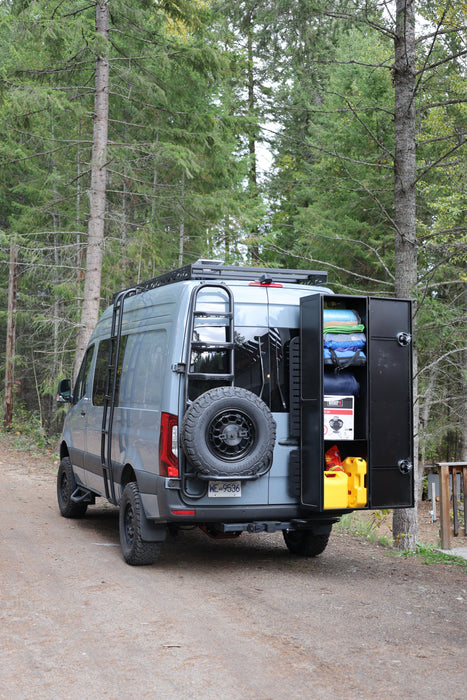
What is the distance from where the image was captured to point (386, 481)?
676cm

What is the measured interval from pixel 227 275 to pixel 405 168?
446 centimetres

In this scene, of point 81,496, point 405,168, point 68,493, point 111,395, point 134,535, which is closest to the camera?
point 134,535

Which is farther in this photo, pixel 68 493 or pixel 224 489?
pixel 68 493

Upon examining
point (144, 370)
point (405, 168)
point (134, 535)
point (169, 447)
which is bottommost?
point (134, 535)

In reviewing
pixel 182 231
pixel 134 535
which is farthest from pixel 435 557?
pixel 182 231

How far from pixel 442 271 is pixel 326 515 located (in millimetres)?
12159

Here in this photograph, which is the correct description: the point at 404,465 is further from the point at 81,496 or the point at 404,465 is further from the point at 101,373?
the point at 81,496

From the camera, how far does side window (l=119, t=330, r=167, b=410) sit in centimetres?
688

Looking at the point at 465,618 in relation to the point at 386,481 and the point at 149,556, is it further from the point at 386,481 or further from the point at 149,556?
the point at 149,556

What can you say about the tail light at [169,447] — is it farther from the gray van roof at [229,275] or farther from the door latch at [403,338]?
the door latch at [403,338]

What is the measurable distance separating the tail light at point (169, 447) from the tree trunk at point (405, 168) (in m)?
4.87

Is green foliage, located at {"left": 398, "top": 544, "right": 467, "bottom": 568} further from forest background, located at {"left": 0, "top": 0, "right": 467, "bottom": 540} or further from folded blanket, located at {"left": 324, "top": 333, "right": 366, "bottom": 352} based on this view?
forest background, located at {"left": 0, "top": 0, "right": 467, "bottom": 540}

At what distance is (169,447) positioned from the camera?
652 centimetres

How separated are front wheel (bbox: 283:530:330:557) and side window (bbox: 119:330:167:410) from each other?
2069 millimetres
